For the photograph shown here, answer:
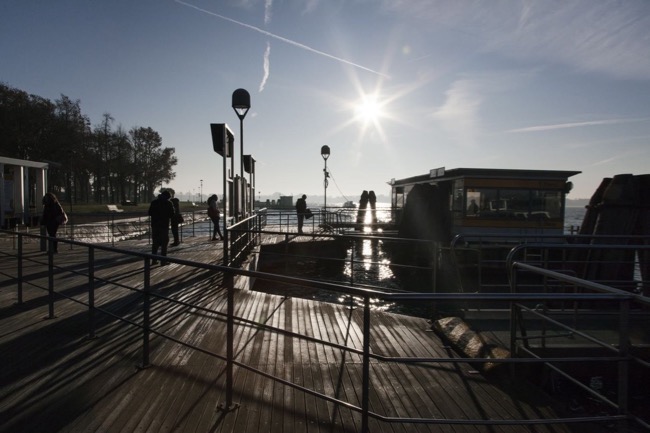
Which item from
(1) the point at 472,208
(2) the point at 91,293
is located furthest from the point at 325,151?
(2) the point at 91,293

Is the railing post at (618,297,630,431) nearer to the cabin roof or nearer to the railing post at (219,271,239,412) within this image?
the railing post at (219,271,239,412)

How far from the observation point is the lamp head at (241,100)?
A: 11290 millimetres

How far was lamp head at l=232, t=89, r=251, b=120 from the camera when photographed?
1129cm

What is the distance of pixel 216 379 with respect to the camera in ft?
13.5

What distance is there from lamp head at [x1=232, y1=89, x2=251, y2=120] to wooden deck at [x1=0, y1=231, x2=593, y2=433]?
6.52 m

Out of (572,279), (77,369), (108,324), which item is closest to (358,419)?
(572,279)

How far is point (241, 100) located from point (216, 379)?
8.74 m

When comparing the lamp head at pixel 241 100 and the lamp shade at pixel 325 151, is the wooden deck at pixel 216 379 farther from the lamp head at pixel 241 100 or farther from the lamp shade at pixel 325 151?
the lamp shade at pixel 325 151

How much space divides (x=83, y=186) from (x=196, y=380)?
227 feet

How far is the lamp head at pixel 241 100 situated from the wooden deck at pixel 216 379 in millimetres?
6518

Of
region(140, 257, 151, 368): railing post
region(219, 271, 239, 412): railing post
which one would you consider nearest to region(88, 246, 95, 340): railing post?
region(140, 257, 151, 368): railing post

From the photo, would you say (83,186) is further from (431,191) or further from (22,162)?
(431,191)

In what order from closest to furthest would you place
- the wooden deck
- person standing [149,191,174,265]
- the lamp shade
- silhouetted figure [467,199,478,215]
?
the wooden deck
person standing [149,191,174,265]
silhouetted figure [467,199,478,215]
the lamp shade

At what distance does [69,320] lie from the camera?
19.5 ft
